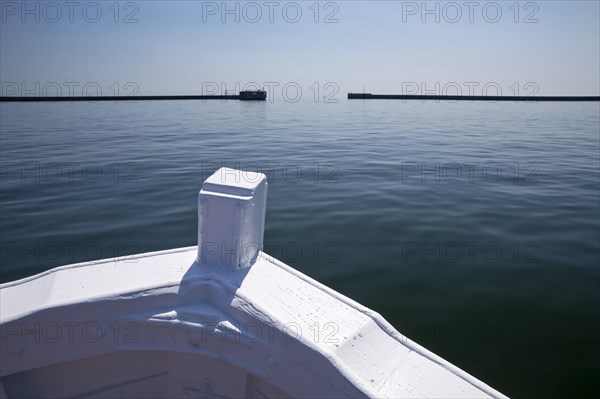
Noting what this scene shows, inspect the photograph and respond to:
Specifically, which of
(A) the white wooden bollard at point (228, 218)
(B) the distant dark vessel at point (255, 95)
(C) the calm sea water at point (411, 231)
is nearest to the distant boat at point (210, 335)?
(A) the white wooden bollard at point (228, 218)

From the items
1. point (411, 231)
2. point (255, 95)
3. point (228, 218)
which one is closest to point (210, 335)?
point (228, 218)

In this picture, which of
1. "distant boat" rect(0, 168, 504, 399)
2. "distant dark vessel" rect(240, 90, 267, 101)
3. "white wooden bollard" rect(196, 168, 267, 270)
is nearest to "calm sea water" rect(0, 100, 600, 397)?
"distant boat" rect(0, 168, 504, 399)

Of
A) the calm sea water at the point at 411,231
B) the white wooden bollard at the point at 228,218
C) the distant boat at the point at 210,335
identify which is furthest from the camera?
the calm sea water at the point at 411,231

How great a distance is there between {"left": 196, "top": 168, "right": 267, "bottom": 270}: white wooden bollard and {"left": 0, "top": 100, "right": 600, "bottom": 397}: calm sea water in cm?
230

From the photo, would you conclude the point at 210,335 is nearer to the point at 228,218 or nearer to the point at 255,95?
the point at 228,218

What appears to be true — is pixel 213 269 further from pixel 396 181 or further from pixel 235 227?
pixel 396 181

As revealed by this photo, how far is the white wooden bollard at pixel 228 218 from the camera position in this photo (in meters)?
1.97

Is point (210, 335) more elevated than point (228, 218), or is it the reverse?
point (228, 218)

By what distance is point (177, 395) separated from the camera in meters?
2.03

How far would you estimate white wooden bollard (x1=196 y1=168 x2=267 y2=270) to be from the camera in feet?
6.45

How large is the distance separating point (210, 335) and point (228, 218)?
1.89 feet

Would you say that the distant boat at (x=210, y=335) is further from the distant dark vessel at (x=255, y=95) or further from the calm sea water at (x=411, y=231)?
the distant dark vessel at (x=255, y=95)

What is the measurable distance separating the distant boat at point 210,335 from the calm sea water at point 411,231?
1.86m

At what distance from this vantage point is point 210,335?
1.83 meters
